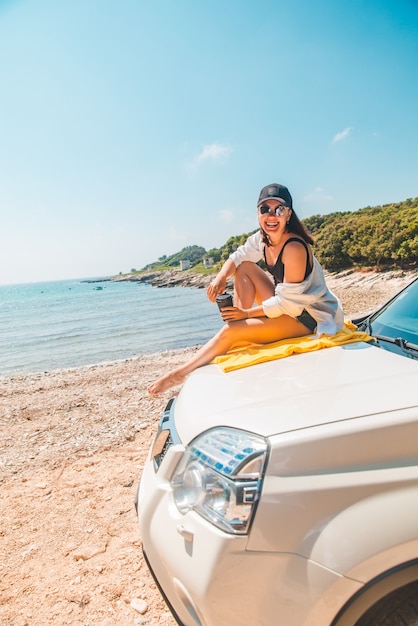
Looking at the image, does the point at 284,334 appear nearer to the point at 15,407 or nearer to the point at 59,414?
the point at 59,414

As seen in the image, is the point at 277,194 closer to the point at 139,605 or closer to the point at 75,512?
the point at 139,605

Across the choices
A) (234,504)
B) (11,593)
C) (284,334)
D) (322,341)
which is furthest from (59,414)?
(234,504)

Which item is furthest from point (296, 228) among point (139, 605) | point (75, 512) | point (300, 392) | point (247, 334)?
point (75, 512)

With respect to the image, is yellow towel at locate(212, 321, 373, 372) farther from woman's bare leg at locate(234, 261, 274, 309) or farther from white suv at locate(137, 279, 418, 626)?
woman's bare leg at locate(234, 261, 274, 309)

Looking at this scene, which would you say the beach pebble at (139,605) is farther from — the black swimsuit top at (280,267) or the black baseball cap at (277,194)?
the black baseball cap at (277,194)

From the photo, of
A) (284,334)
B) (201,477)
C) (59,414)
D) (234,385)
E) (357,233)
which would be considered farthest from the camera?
(357,233)

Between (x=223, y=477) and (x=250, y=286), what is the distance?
2.21 meters

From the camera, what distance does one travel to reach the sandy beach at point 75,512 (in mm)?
2145

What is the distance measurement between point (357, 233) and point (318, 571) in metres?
44.1

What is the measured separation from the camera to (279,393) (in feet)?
5.43

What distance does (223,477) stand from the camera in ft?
4.34

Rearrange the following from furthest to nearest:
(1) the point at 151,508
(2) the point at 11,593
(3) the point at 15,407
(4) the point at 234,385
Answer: (3) the point at 15,407 < (2) the point at 11,593 < (4) the point at 234,385 < (1) the point at 151,508

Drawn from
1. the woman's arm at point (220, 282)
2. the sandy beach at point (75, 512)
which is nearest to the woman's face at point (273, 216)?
the woman's arm at point (220, 282)

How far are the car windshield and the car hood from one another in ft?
0.85
